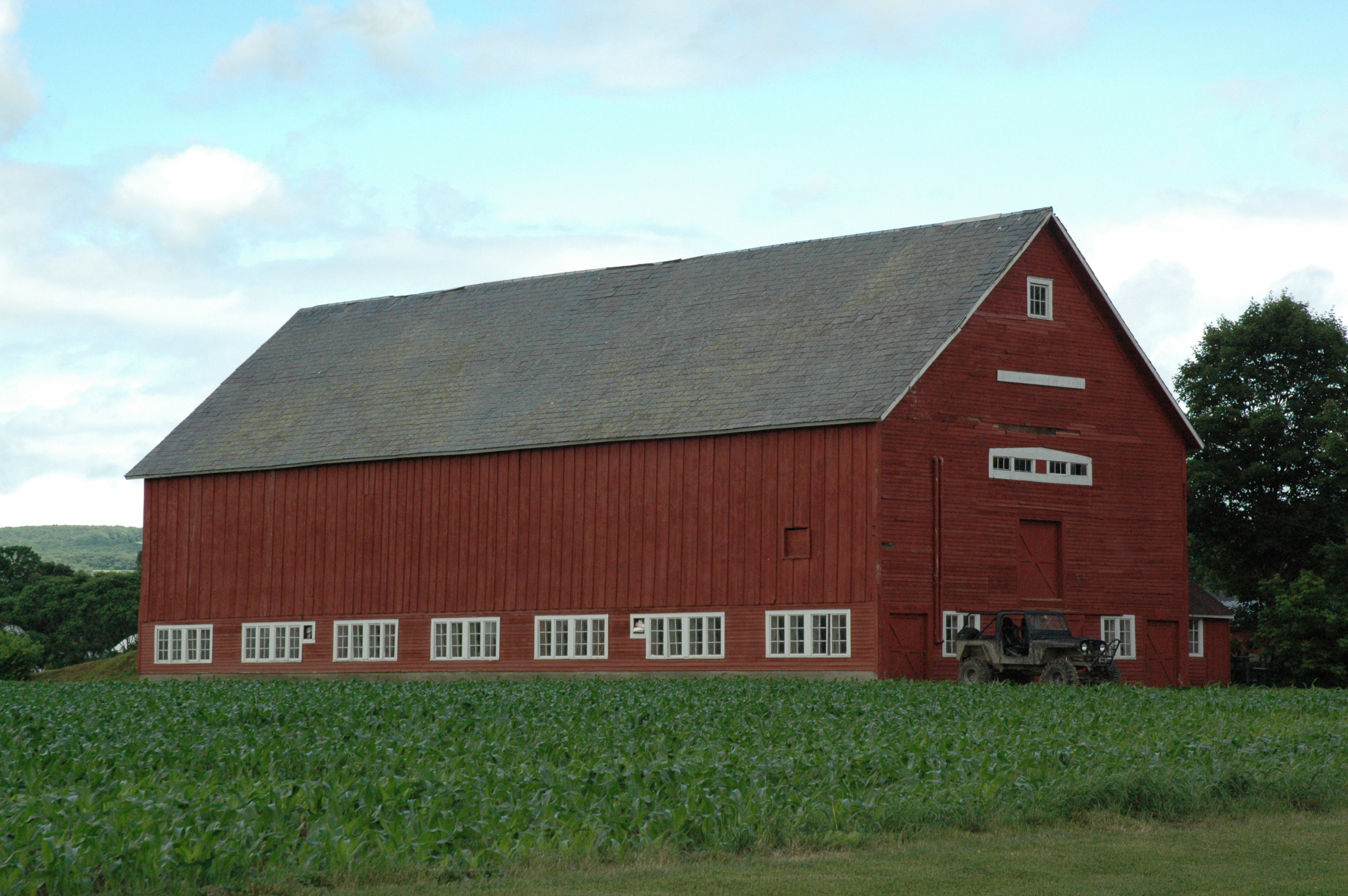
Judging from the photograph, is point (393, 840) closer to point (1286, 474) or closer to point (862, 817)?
point (862, 817)

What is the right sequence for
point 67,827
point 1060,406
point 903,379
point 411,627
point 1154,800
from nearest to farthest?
point 67,827 → point 1154,800 → point 903,379 → point 1060,406 → point 411,627

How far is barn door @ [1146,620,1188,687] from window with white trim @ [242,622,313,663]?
20.7m

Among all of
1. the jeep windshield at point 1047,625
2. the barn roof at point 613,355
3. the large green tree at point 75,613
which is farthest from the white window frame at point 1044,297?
the large green tree at point 75,613

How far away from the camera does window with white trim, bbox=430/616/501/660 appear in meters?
39.1

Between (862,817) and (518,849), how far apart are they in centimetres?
313

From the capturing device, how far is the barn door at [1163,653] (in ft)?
123

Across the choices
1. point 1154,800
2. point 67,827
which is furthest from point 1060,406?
point 67,827

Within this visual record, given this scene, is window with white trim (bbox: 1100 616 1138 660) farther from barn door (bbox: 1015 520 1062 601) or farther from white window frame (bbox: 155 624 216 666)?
white window frame (bbox: 155 624 216 666)

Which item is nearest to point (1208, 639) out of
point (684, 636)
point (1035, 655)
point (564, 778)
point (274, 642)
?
point (1035, 655)

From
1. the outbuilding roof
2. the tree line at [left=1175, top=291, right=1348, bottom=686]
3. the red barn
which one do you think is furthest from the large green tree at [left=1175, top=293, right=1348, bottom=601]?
the red barn

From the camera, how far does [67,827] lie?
1118 cm

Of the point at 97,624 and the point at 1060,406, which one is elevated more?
the point at 1060,406

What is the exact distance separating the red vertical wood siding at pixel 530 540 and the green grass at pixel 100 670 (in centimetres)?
908

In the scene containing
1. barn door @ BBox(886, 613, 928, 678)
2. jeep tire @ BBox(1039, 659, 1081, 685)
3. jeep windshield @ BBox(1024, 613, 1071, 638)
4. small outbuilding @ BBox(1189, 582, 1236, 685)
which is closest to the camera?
jeep tire @ BBox(1039, 659, 1081, 685)
